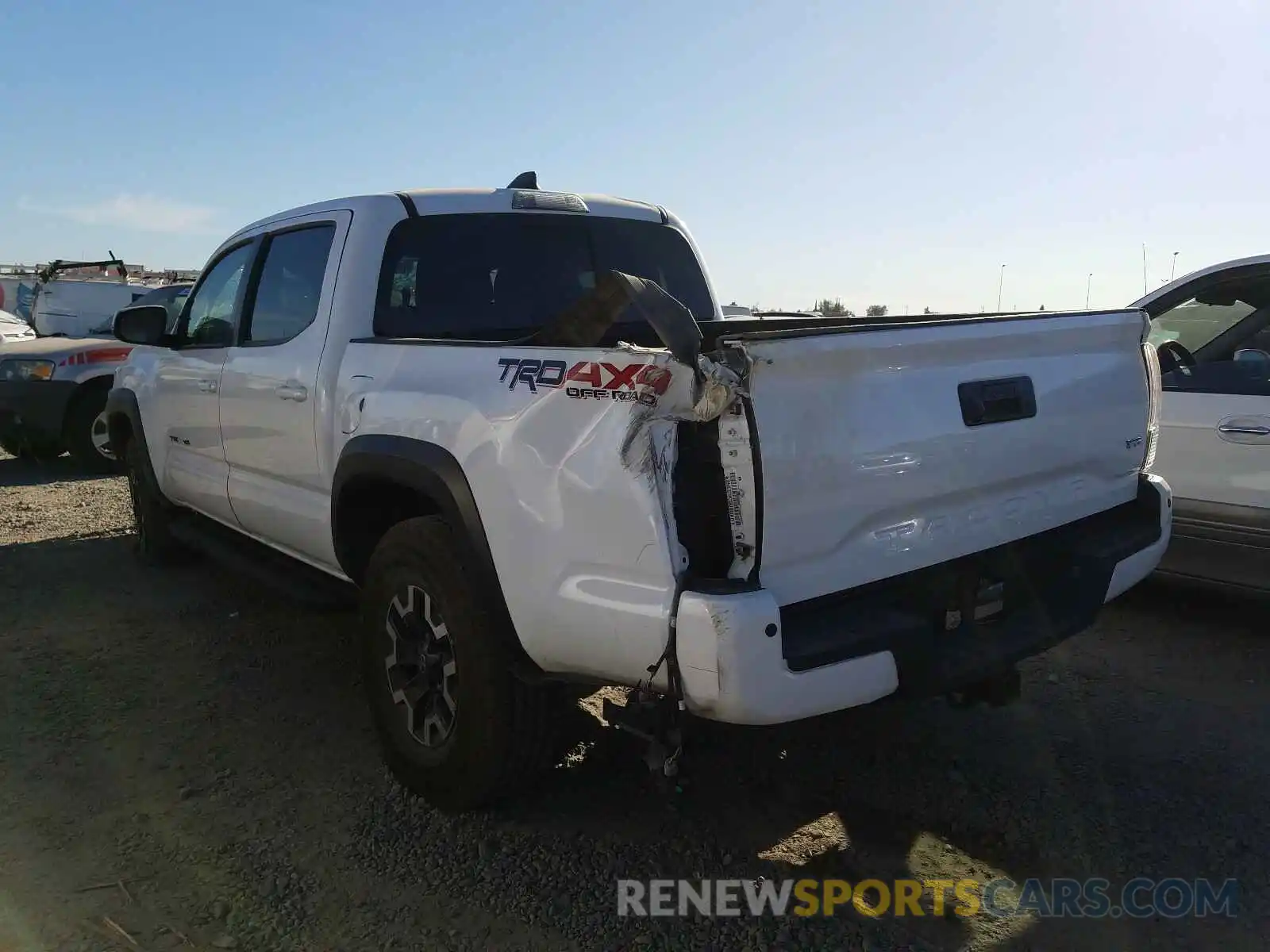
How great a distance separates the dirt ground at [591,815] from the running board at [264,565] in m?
0.45

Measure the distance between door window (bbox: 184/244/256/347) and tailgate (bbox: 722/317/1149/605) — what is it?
330 cm

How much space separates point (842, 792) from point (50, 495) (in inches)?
312

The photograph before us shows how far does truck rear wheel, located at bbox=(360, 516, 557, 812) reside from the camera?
9.30 ft

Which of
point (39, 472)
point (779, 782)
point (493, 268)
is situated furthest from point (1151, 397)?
point (39, 472)

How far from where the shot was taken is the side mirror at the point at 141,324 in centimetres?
516

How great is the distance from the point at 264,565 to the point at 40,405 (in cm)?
629

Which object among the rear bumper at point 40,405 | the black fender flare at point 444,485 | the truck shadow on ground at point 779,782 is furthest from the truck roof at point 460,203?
→ the rear bumper at point 40,405

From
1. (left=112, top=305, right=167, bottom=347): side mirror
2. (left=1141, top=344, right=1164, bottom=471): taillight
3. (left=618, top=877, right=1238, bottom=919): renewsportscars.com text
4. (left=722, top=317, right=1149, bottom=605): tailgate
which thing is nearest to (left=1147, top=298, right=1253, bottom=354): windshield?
(left=1141, top=344, right=1164, bottom=471): taillight

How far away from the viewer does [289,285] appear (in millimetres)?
4312

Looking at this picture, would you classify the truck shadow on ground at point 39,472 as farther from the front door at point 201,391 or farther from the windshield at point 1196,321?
the windshield at point 1196,321

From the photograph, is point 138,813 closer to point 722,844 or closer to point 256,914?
point 256,914

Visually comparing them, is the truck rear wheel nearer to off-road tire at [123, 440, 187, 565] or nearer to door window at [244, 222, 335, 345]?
door window at [244, 222, 335, 345]

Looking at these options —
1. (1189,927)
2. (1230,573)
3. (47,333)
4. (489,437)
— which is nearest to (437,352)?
(489,437)

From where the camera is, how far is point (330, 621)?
522cm
